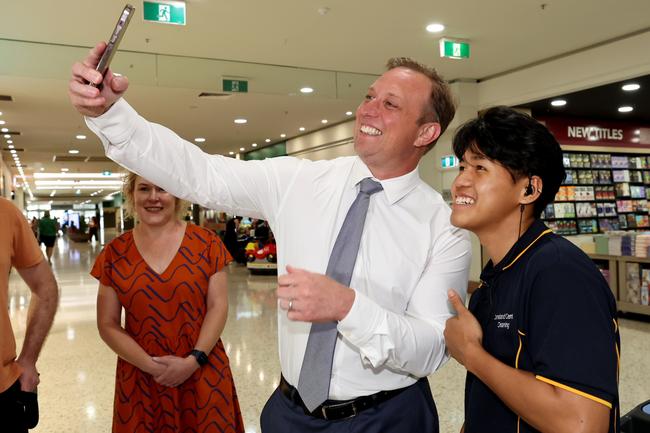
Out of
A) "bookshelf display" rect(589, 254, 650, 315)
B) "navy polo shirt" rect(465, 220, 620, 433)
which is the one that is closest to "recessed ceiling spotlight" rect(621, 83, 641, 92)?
"bookshelf display" rect(589, 254, 650, 315)

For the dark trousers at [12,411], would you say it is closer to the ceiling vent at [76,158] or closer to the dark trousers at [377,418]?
the dark trousers at [377,418]

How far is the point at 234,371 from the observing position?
15.8ft

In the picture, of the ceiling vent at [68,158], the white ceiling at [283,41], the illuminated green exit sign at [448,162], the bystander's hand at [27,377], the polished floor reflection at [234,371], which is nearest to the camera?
the bystander's hand at [27,377]

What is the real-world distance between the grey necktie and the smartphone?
71 cm

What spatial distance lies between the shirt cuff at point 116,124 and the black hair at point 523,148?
0.87m

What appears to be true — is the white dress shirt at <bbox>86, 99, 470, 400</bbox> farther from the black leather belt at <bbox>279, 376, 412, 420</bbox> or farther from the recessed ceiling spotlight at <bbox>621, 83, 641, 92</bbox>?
the recessed ceiling spotlight at <bbox>621, 83, 641, 92</bbox>

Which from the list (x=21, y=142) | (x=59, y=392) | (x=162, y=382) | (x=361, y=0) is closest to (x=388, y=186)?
(x=162, y=382)

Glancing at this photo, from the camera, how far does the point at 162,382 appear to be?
2.13 metres

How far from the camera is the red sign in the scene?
390 inches

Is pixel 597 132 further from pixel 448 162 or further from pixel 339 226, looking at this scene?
pixel 339 226

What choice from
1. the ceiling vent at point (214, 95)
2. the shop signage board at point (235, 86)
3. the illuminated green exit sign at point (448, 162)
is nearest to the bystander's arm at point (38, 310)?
the shop signage board at point (235, 86)

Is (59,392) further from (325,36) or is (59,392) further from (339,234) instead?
(325,36)

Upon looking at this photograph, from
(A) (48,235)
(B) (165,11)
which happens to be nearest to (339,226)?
(B) (165,11)

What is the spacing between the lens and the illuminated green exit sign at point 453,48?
22.4 ft
